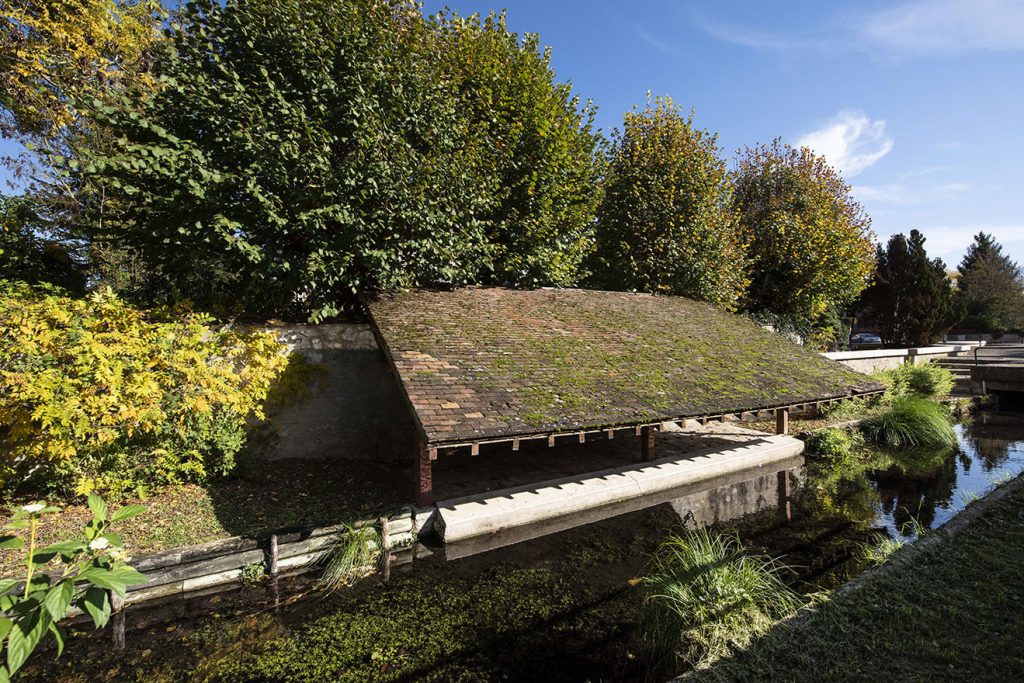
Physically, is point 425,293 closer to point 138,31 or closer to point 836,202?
point 138,31

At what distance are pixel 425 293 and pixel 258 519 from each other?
254 inches

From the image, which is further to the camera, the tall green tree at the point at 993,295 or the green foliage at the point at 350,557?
the tall green tree at the point at 993,295

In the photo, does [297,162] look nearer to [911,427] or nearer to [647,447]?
[647,447]

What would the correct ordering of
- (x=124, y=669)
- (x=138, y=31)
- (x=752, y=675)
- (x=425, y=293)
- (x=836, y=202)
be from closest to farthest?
(x=752, y=675) < (x=124, y=669) < (x=425, y=293) < (x=138, y=31) < (x=836, y=202)

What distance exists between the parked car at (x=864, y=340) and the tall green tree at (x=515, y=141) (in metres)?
39.2

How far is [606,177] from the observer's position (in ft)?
68.8

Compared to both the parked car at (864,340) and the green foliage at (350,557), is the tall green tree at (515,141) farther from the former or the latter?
the parked car at (864,340)

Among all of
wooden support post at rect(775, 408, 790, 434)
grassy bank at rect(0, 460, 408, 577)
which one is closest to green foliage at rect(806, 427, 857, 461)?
wooden support post at rect(775, 408, 790, 434)

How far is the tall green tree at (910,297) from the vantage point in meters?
31.4

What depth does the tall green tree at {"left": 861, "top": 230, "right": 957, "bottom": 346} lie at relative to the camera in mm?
31422

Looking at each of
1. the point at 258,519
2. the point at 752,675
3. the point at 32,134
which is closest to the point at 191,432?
the point at 258,519

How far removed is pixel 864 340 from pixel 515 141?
162ft

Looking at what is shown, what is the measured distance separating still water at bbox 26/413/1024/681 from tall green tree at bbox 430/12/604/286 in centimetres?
921

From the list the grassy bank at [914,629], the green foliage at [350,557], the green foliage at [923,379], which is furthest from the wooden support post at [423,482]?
the green foliage at [923,379]
